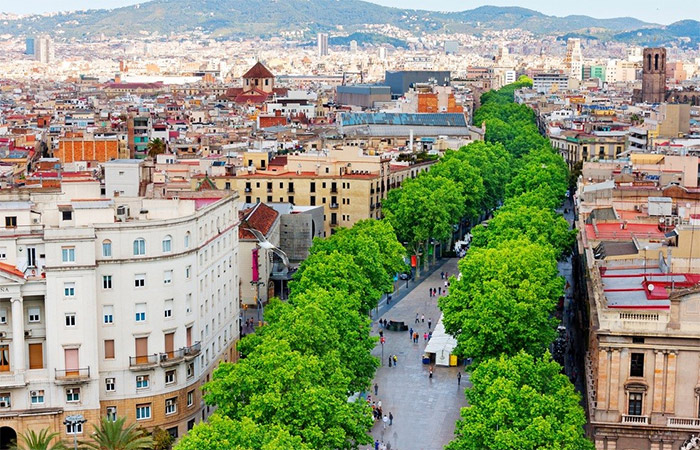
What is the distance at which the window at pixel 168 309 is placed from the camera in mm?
62469

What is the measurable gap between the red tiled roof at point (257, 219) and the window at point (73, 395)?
3177cm

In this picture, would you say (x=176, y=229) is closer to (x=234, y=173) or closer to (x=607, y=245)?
(x=607, y=245)

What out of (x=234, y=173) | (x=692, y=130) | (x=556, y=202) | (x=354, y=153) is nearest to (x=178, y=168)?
(x=234, y=173)

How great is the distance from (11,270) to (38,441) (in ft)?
30.4

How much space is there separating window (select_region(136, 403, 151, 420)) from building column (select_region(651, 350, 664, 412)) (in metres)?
24.8

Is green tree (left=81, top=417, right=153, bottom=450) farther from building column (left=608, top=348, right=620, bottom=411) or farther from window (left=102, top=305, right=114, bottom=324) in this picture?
building column (left=608, top=348, right=620, bottom=411)

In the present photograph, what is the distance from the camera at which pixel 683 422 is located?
5266 centimetres

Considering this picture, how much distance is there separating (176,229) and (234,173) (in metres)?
51.6

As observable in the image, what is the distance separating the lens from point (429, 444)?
6112cm

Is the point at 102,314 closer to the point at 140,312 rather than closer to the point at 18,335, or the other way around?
the point at 140,312

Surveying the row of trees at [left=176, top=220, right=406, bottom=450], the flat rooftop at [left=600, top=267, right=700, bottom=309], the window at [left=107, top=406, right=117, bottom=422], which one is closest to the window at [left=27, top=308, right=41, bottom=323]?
the window at [left=107, top=406, right=117, bottom=422]

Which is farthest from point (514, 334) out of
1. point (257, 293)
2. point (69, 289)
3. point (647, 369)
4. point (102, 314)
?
point (257, 293)

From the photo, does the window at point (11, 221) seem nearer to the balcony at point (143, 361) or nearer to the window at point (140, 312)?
the window at point (140, 312)

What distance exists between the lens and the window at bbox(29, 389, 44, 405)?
5919cm
